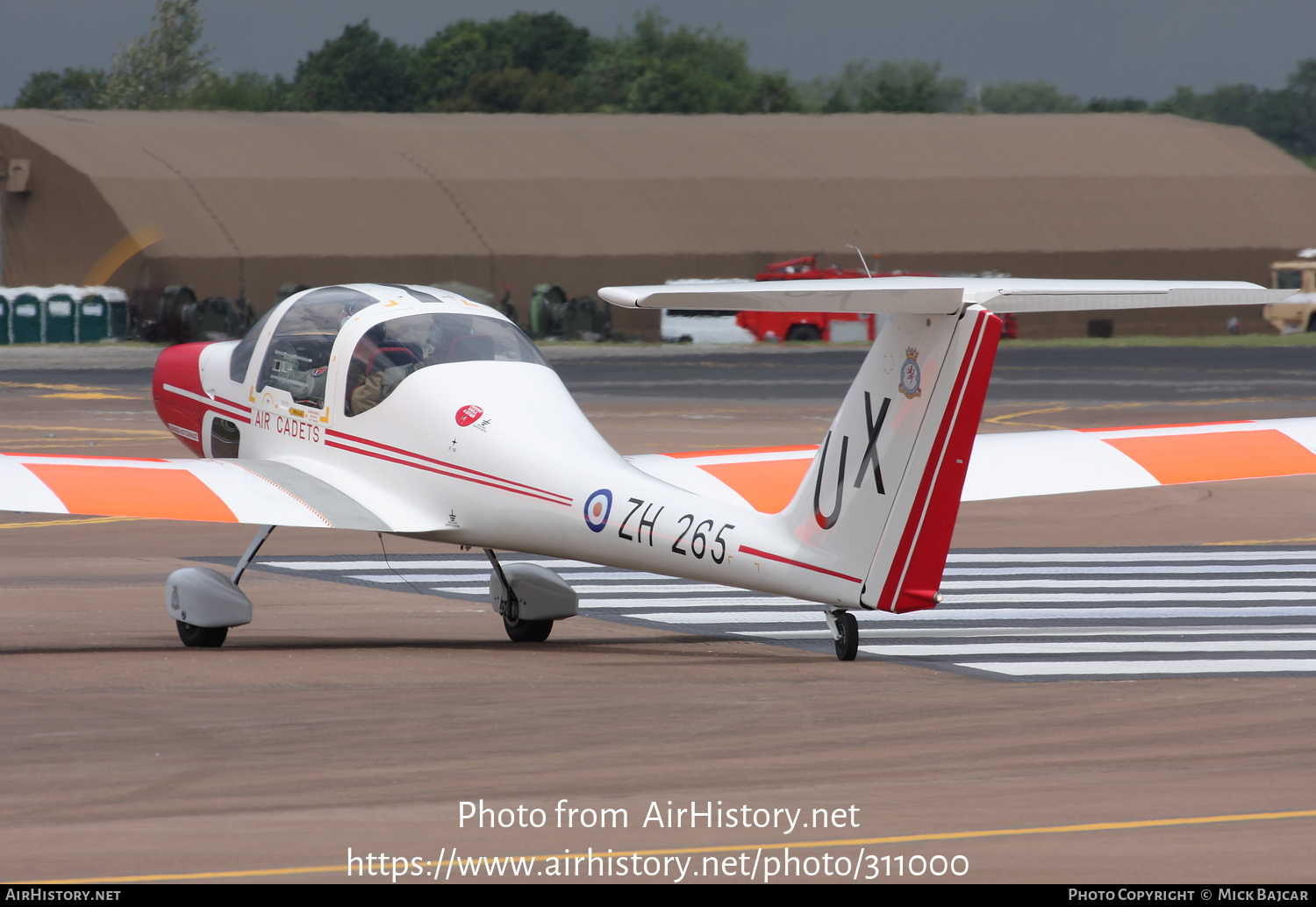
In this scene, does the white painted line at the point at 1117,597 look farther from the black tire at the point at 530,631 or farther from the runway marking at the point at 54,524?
the runway marking at the point at 54,524

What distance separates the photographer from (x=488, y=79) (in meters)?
116

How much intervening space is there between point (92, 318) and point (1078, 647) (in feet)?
155

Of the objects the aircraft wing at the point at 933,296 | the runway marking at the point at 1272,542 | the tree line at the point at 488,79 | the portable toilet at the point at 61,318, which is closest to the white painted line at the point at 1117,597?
the runway marking at the point at 1272,542

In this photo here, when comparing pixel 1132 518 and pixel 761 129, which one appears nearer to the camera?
Answer: pixel 1132 518

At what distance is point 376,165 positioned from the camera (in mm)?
61625

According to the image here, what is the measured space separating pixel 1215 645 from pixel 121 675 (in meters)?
7.46

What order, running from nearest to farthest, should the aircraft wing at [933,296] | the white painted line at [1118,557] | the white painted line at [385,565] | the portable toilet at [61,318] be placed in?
the aircraft wing at [933,296] → the white painted line at [385,565] → the white painted line at [1118,557] → the portable toilet at [61,318]

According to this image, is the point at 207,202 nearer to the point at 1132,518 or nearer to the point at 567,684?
the point at 1132,518

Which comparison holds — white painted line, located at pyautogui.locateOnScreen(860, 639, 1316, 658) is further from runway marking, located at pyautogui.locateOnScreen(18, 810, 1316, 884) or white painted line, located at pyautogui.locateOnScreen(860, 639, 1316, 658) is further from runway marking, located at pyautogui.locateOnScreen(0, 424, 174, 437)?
runway marking, located at pyautogui.locateOnScreen(0, 424, 174, 437)

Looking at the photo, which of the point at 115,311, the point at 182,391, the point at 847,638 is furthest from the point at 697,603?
the point at 115,311

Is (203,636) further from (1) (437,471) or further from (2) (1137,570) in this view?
(2) (1137,570)

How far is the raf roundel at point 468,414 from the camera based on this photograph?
12.0 meters

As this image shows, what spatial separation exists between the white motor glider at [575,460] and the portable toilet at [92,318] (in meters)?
42.2

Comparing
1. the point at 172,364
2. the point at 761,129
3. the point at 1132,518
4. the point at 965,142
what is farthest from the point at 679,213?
the point at 172,364
